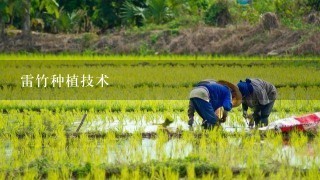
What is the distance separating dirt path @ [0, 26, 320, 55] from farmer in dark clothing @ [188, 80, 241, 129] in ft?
30.3

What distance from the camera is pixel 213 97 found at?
6.74m

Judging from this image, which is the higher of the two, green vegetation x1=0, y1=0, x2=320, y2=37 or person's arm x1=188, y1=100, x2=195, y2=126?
green vegetation x1=0, y1=0, x2=320, y2=37

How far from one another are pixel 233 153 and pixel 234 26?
12.6m

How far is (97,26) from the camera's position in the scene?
68.8 feet

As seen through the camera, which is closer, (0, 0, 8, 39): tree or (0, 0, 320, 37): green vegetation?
(0, 0, 8, 39): tree

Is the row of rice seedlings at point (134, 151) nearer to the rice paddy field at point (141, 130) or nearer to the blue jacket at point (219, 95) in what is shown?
the rice paddy field at point (141, 130)

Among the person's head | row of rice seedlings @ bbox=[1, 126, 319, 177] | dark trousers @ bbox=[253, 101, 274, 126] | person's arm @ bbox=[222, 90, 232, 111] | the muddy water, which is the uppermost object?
the person's head

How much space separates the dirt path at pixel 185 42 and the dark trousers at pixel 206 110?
9.21 metres

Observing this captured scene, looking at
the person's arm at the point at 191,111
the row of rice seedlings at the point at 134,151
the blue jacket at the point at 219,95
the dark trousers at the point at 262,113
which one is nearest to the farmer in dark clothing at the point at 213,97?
the blue jacket at the point at 219,95

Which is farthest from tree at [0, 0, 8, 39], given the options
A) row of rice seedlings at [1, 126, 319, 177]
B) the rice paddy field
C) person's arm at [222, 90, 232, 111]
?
person's arm at [222, 90, 232, 111]

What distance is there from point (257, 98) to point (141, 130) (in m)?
1.07

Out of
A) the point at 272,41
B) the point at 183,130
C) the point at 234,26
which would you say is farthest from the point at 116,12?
the point at 183,130

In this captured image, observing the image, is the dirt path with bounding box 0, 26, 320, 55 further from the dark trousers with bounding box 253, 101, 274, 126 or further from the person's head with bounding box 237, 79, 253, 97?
the person's head with bounding box 237, 79, 253, 97

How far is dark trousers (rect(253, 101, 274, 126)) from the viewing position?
7.19 metres
